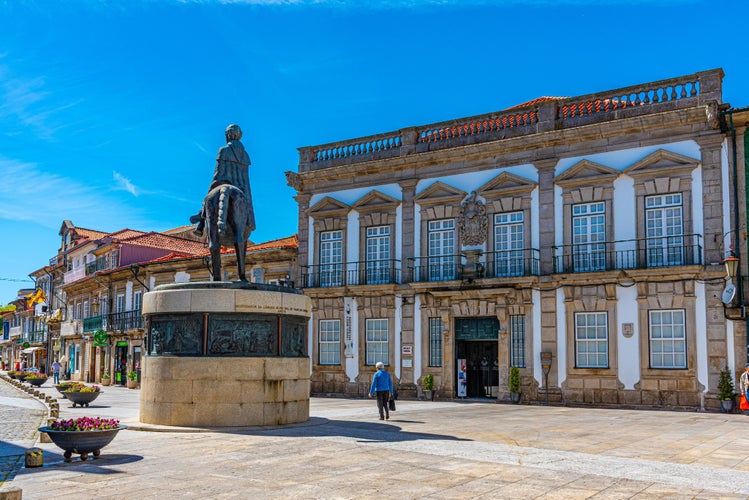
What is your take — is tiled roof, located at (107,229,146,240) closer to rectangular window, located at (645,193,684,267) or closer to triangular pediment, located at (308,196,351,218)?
triangular pediment, located at (308,196,351,218)

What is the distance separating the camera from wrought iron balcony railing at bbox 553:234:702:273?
69.1ft

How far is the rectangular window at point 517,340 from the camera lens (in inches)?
935

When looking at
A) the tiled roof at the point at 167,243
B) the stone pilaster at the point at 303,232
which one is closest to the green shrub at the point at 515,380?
the stone pilaster at the point at 303,232

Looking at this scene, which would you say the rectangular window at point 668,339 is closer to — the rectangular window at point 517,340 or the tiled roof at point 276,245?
the rectangular window at point 517,340

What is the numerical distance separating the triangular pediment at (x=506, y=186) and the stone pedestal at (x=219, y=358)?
12.5 meters

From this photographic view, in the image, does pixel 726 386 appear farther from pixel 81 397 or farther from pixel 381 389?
pixel 81 397

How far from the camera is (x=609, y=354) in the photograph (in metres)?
22.0

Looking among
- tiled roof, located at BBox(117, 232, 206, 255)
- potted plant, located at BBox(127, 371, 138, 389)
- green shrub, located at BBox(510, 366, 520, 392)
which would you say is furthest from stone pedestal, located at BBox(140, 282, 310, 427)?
tiled roof, located at BBox(117, 232, 206, 255)

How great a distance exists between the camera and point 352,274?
2758cm

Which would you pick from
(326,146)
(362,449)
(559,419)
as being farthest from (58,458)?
(326,146)

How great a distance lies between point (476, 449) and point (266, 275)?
21.9m

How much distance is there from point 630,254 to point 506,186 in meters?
4.57

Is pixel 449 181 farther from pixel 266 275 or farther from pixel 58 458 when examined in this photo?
pixel 58 458

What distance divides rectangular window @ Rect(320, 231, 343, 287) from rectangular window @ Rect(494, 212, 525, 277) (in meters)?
6.17
